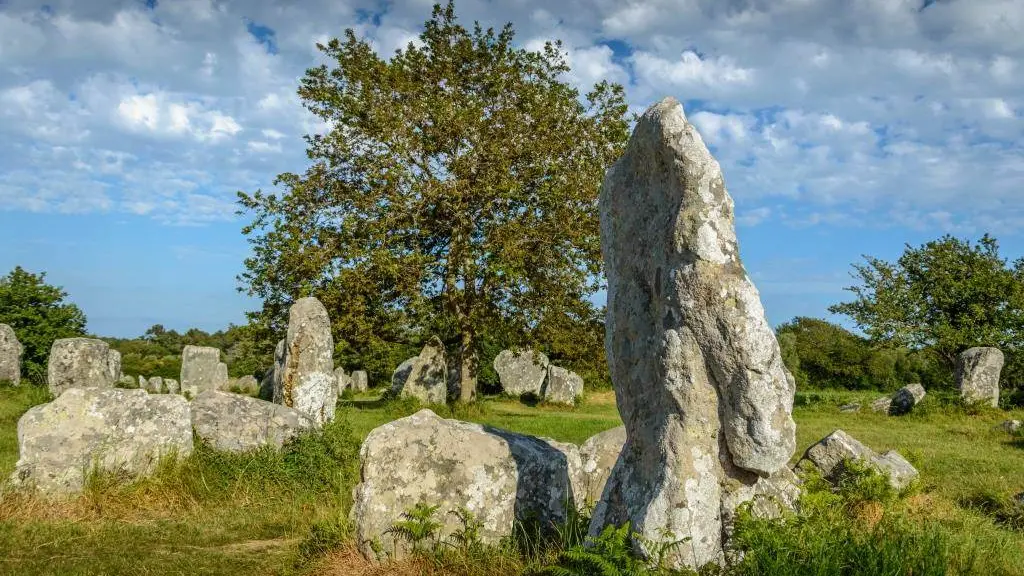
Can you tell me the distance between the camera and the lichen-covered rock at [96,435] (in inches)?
382

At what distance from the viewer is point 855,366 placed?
41.6m

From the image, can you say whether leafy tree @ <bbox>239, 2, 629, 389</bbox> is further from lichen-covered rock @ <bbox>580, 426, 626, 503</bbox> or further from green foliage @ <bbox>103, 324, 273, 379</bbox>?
lichen-covered rock @ <bbox>580, 426, 626, 503</bbox>

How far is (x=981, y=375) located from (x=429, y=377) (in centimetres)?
1763

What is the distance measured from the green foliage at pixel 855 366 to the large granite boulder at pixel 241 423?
31727 mm

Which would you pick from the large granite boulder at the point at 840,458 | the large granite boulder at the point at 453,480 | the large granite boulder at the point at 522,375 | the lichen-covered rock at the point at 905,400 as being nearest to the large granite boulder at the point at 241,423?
the large granite boulder at the point at 453,480

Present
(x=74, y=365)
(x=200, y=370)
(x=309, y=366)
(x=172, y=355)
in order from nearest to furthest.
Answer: (x=309, y=366)
(x=74, y=365)
(x=200, y=370)
(x=172, y=355)

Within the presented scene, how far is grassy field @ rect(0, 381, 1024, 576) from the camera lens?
285 inches

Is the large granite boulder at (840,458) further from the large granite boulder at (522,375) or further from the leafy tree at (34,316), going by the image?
the leafy tree at (34,316)

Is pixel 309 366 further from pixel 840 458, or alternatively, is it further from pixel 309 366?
pixel 840 458

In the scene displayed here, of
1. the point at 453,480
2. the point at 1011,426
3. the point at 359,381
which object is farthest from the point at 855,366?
the point at 453,480

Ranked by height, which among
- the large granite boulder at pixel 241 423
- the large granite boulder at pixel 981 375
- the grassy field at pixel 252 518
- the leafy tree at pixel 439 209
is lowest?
the grassy field at pixel 252 518

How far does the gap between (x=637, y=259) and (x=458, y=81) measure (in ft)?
62.5

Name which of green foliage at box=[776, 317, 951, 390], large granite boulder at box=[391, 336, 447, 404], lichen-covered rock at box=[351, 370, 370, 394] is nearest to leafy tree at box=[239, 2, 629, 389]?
large granite boulder at box=[391, 336, 447, 404]

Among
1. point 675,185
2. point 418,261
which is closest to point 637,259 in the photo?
point 675,185
